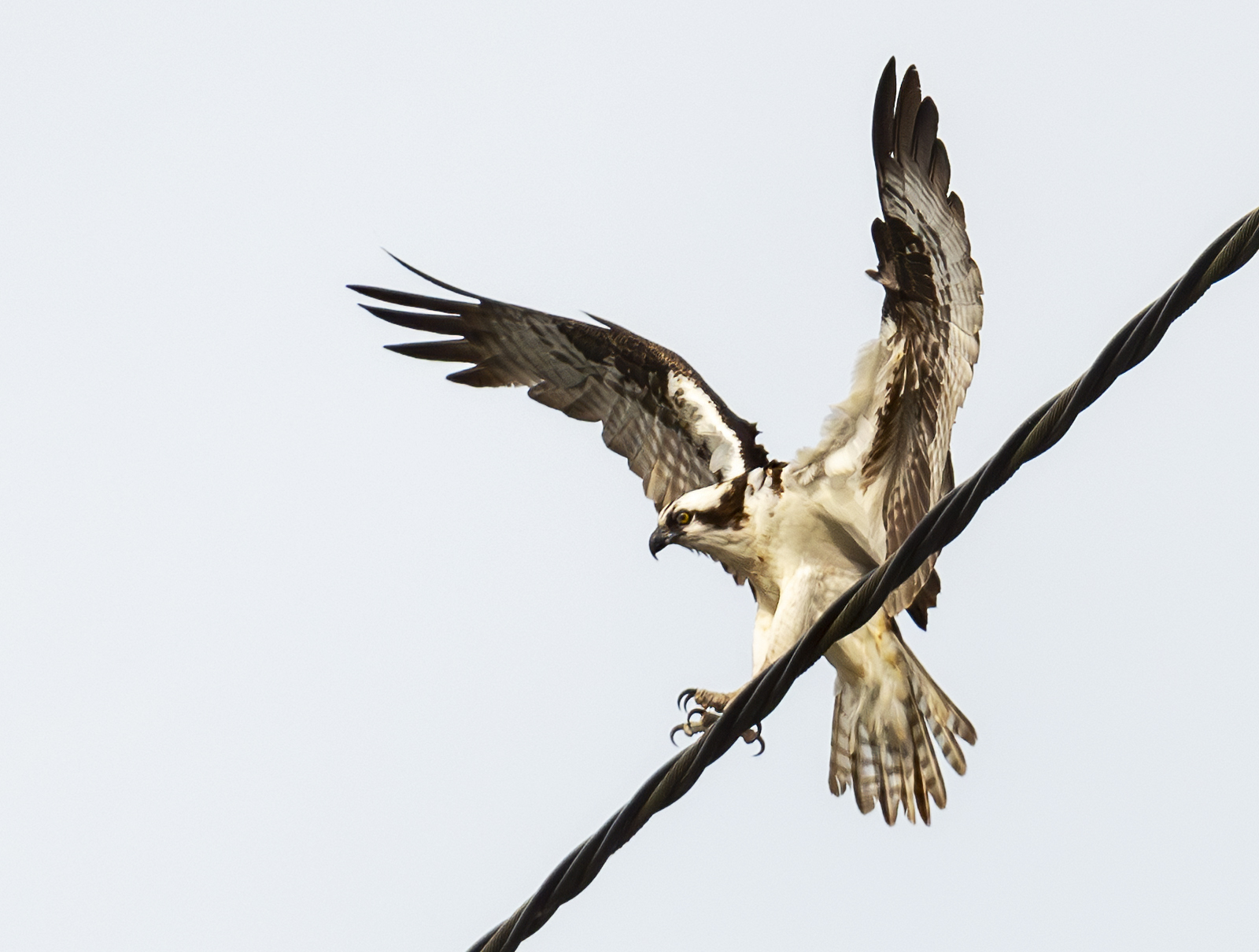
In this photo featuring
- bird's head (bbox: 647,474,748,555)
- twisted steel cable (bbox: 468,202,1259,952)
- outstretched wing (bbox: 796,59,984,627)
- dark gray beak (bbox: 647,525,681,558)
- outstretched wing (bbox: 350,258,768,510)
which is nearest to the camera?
twisted steel cable (bbox: 468,202,1259,952)

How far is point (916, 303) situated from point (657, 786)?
9.67 ft

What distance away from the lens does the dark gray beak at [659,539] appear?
24.3 ft

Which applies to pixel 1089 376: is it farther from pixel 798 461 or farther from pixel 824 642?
pixel 798 461

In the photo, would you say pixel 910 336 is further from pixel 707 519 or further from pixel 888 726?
pixel 888 726

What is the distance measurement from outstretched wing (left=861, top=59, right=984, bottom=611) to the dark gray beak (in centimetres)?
112

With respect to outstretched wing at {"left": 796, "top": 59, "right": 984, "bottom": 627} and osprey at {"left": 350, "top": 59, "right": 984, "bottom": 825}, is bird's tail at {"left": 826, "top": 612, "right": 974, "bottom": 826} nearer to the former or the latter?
→ osprey at {"left": 350, "top": 59, "right": 984, "bottom": 825}

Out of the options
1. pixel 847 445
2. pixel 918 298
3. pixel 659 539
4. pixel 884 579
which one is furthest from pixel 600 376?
pixel 884 579

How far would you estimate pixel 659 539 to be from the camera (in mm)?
7465

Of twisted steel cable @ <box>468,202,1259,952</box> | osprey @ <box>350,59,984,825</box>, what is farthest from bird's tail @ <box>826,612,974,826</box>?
twisted steel cable @ <box>468,202,1259,952</box>

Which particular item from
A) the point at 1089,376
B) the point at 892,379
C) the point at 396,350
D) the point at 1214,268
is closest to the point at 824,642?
the point at 1089,376

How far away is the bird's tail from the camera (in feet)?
23.7

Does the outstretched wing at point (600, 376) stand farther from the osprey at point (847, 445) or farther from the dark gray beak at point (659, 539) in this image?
the dark gray beak at point (659, 539)

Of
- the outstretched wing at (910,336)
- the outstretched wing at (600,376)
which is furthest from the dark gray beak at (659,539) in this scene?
the outstretched wing at (910,336)

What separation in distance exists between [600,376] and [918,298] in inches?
95.2
